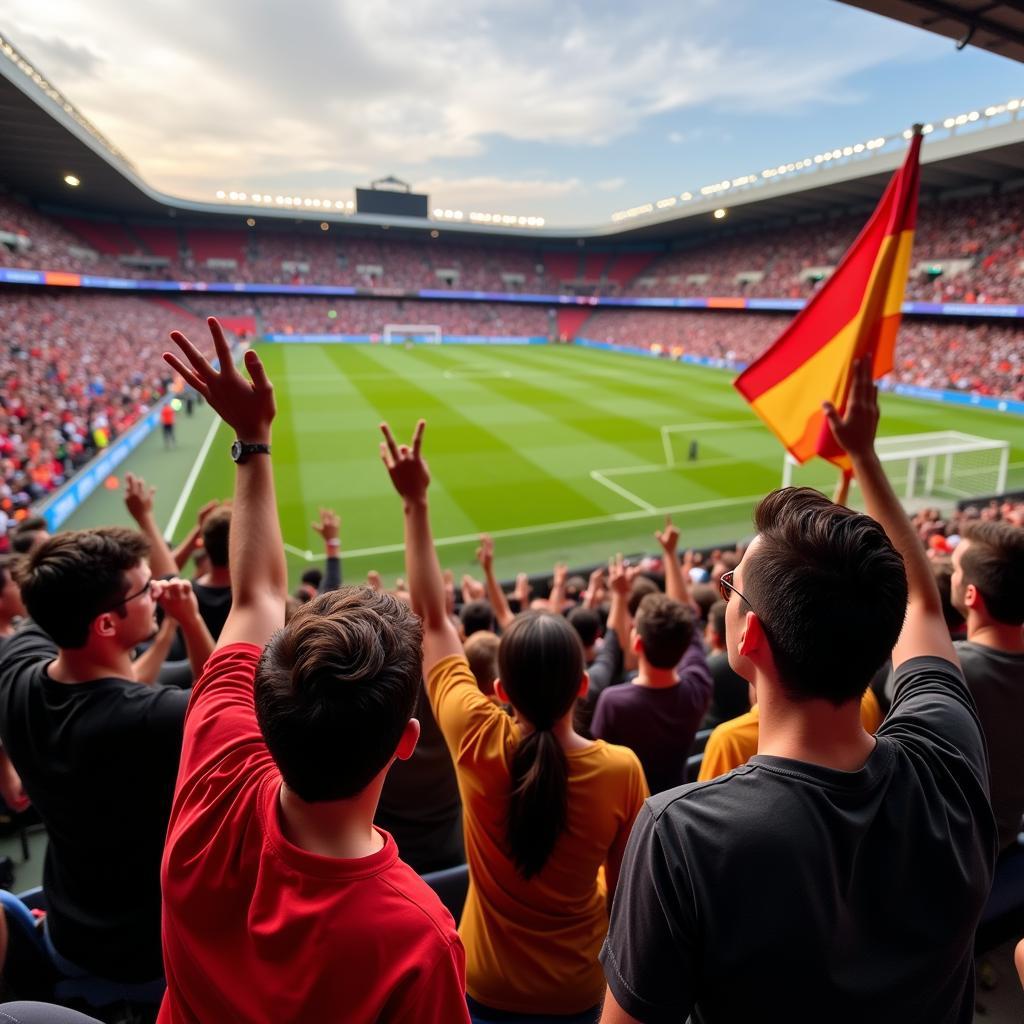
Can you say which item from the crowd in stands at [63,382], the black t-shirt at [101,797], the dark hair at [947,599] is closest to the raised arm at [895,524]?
the dark hair at [947,599]

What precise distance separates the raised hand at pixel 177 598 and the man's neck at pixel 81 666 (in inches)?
10.0

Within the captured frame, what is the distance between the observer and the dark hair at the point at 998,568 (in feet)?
8.76

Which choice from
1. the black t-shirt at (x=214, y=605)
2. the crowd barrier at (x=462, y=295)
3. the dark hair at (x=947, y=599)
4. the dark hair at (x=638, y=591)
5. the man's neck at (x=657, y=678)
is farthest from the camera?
the crowd barrier at (x=462, y=295)

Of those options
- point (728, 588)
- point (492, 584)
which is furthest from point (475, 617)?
point (728, 588)

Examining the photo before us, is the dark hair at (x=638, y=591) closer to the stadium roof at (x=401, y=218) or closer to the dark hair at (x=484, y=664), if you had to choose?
the dark hair at (x=484, y=664)

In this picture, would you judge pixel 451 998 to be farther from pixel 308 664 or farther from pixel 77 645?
pixel 77 645

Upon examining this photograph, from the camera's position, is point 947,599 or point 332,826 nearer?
point 332,826

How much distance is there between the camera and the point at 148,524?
4496mm

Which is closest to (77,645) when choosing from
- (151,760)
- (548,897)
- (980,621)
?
(151,760)

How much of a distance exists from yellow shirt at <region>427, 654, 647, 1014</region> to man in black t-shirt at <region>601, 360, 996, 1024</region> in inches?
31.0

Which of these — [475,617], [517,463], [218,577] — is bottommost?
[517,463]

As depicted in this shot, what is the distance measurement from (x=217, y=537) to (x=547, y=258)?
229 feet

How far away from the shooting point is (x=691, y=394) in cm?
3098

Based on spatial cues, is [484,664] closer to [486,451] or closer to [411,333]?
[486,451]
